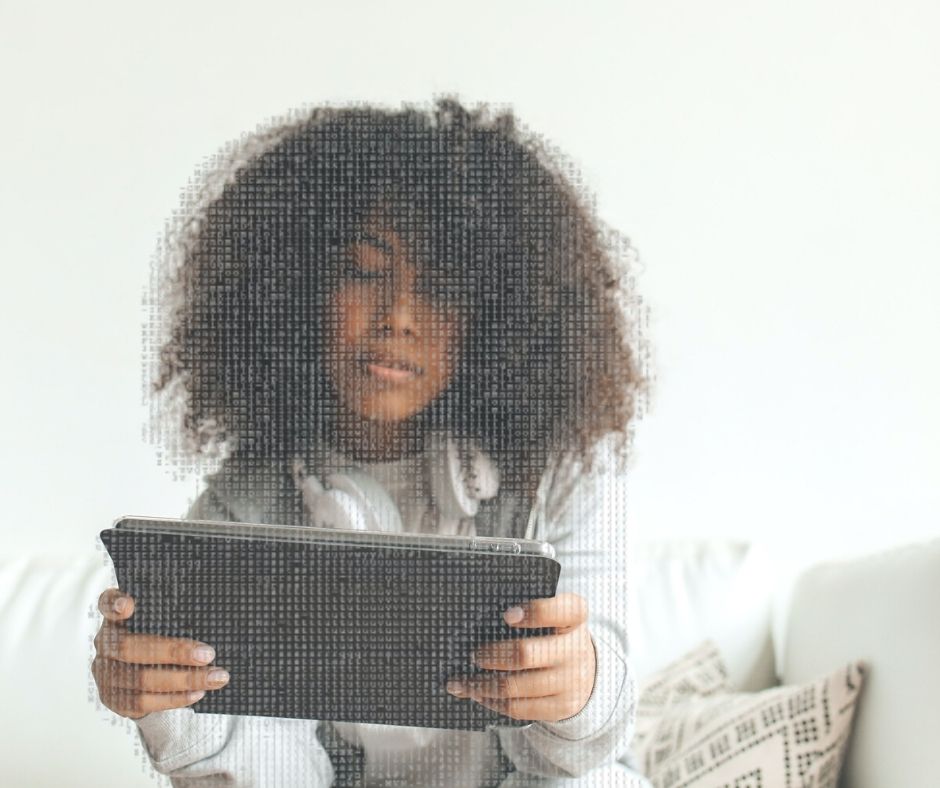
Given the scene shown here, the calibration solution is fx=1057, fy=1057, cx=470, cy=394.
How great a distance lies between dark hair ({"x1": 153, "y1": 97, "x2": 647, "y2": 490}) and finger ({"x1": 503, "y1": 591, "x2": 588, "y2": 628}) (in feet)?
0.45

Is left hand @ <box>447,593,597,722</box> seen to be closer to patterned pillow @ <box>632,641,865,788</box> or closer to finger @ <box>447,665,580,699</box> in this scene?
finger @ <box>447,665,580,699</box>

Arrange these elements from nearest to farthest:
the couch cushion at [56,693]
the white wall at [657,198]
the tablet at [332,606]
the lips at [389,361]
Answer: the tablet at [332,606]
the lips at [389,361]
the couch cushion at [56,693]
the white wall at [657,198]

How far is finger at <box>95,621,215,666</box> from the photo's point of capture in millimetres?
460

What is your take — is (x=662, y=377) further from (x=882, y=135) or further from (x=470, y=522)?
(x=470, y=522)

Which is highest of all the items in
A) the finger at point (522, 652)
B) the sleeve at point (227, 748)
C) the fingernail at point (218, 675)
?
the finger at point (522, 652)

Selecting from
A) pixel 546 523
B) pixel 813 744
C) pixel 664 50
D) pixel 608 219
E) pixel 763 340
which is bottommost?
pixel 813 744

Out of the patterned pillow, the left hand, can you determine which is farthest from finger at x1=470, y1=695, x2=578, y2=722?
the patterned pillow

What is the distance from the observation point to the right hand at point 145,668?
46 centimetres

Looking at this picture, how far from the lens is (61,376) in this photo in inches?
37.4

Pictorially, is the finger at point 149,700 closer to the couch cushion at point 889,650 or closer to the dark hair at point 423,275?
the dark hair at point 423,275

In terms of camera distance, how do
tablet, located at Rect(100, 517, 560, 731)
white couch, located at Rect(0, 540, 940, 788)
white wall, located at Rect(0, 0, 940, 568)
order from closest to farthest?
tablet, located at Rect(100, 517, 560, 731), white couch, located at Rect(0, 540, 940, 788), white wall, located at Rect(0, 0, 940, 568)

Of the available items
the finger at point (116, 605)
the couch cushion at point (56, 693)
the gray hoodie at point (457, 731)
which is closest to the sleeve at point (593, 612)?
the gray hoodie at point (457, 731)

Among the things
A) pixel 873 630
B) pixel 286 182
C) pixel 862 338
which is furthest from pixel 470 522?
pixel 862 338

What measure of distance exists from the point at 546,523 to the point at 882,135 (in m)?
0.59
